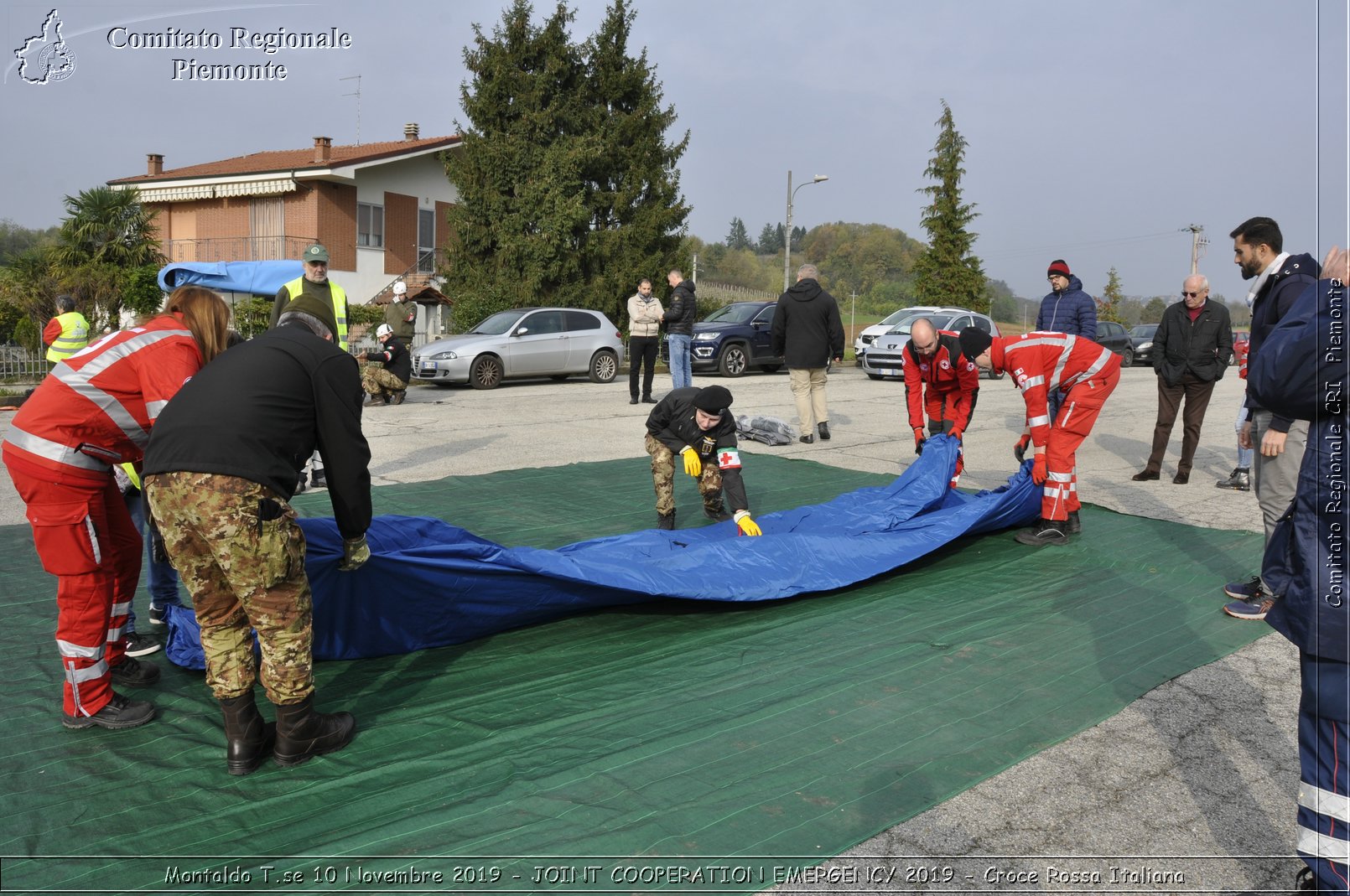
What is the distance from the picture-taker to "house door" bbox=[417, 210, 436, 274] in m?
28.8

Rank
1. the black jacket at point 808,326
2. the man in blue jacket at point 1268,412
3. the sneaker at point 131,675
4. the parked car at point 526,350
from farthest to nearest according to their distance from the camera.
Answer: the parked car at point 526,350, the black jacket at point 808,326, the man in blue jacket at point 1268,412, the sneaker at point 131,675

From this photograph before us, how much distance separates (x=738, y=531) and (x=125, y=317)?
3.63 m

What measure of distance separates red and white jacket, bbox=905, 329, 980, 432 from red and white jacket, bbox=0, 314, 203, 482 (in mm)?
5145

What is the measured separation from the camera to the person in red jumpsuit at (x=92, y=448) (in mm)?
3330

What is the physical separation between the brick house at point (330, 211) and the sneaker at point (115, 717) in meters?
22.9

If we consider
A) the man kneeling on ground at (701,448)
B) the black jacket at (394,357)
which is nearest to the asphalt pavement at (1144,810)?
the man kneeling on ground at (701,448)

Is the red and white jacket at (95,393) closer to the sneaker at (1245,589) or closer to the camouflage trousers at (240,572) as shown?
the camouflage trousers at (240,572)

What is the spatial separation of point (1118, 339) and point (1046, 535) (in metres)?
24.6

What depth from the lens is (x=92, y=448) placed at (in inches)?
135

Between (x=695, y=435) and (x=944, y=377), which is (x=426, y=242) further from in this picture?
(x=695, y=435)

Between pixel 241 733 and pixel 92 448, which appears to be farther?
pixel 92 448

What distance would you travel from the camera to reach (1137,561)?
5941 millimetres

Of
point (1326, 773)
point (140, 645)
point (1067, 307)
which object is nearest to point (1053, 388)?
point (1067, 307)

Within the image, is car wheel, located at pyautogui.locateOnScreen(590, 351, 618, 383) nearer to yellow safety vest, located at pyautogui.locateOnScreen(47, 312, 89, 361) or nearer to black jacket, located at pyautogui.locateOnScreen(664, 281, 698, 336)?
black jacket, located at pyautogui.locateOnScreen(664, 281, 698, 336)
